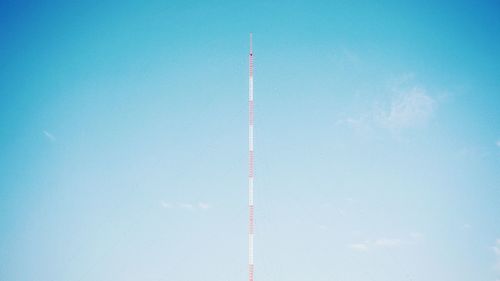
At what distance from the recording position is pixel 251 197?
1736 centimetres

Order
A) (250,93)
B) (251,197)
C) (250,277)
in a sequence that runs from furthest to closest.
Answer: (250,93), (251,197), (250,277)

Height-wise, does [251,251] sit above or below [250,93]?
below

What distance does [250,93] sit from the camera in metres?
18.9

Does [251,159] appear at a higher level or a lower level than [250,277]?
higher

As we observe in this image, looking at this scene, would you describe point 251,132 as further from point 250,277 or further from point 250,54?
point 250,277

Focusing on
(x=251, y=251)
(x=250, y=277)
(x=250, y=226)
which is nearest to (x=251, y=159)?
(x=250, y=226)

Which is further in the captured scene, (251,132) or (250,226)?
(251,132)

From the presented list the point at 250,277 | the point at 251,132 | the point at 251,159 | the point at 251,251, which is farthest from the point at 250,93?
the point at 250,277

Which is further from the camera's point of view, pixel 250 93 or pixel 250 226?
pixel 250 93

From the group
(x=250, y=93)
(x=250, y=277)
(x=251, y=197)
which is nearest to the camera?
(x=250, y=277)

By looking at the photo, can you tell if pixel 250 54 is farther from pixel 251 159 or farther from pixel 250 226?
pixel 250 226

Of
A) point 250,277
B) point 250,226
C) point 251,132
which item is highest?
point 251,132

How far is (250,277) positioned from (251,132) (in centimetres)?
757

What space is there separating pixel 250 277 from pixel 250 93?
9.94 m
